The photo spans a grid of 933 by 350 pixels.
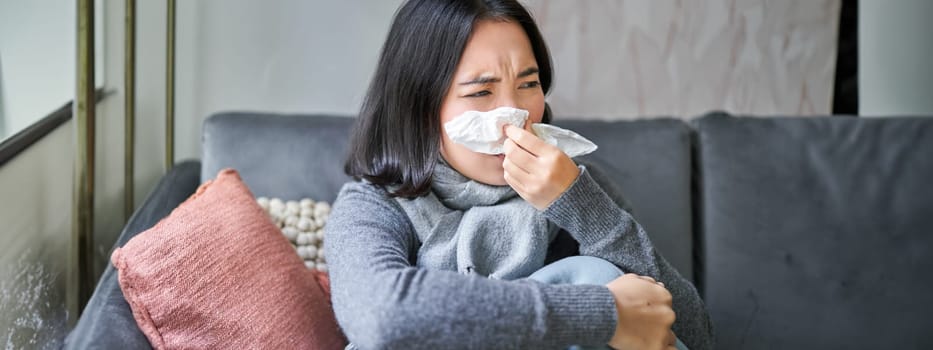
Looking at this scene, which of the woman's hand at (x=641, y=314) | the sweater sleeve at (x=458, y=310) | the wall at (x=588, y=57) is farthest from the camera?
the wall at (x=588, y=57)

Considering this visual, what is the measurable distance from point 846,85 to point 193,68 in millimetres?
1770

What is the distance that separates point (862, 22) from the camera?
2307mm

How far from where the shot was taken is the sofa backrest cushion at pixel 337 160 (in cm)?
188

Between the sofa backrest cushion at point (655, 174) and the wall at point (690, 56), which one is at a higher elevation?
the wall at point (690, 56)

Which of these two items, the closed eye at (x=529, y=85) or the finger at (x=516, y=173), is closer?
the finger at (x=516, y=173)

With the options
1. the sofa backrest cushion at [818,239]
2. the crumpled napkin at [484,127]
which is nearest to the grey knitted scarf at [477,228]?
the crumpled napkin at [484,127]

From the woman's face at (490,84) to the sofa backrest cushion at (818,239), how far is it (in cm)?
69

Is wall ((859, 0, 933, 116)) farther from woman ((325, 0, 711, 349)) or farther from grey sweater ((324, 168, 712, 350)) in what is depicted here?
grey sweater ((324, 168, 712, 350))

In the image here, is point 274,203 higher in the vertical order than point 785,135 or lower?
lower

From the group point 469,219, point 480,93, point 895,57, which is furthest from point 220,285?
point 895,57

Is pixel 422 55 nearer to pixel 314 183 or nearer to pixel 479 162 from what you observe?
pixel 479 162


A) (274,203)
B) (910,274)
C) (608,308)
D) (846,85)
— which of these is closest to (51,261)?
(274,203)

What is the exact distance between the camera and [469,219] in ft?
4.74

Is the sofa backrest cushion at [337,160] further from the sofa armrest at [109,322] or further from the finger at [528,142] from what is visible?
the finger at [528,142]
